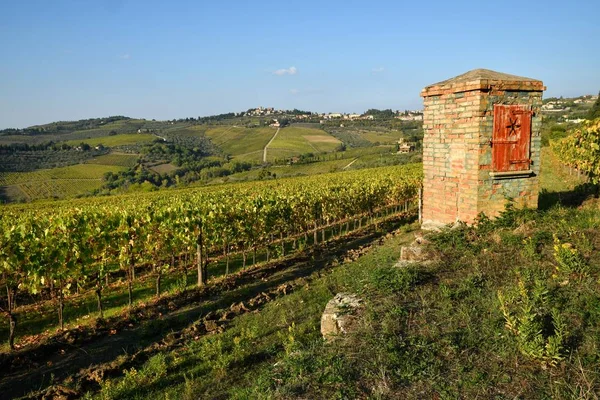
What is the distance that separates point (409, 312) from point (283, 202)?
409 inches

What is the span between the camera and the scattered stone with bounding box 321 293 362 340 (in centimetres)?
521

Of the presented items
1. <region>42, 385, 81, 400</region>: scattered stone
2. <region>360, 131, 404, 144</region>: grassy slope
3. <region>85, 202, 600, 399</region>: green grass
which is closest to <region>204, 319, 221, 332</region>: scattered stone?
<region>85, 202, 600, 399</region>: green grass

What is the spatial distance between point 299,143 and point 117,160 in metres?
46.7

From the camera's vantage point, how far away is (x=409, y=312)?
16.9 ft

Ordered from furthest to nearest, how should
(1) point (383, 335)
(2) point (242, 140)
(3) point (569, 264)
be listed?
1. (2) point (242, 140)
2. (3) point (569, 264)
3. (1) point (383, 335)

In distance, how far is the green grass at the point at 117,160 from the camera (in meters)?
87.6

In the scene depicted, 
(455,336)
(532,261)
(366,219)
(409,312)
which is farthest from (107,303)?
(366,219)

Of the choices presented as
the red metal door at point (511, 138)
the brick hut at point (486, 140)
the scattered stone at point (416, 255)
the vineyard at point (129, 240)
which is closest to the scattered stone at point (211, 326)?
the vineyard at point (129, 240)

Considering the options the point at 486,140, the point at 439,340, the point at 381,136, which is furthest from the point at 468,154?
the point at 381,136

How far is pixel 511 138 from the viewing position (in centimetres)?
885

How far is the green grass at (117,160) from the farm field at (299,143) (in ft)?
105

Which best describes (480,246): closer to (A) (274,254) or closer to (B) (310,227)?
(A) (274,254)

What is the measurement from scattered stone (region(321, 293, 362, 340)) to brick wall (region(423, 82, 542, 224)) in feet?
14.9

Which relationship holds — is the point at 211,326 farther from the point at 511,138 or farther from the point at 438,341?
the point at 511,138
